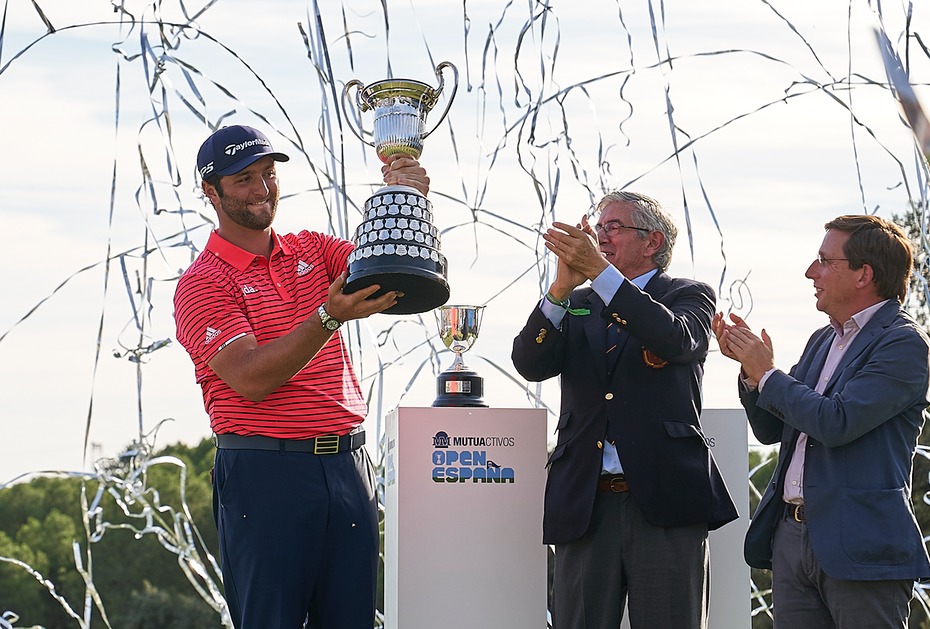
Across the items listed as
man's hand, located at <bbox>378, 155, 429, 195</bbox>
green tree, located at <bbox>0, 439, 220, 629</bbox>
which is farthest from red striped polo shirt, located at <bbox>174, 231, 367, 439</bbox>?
green tree, located at <bbox>0, 439, 220, 629</bbox>

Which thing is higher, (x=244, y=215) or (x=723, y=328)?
(x=244, y=215)

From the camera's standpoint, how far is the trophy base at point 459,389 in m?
4.25

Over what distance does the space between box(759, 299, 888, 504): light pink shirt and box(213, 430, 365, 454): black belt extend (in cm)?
126

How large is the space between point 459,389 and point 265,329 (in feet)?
3.26

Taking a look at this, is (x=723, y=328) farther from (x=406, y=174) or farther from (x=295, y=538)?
(x=295, y=538)

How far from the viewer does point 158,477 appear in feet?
152

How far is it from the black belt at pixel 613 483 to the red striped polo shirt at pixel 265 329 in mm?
793

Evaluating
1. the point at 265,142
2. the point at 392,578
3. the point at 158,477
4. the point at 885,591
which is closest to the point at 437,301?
the point at 265,142

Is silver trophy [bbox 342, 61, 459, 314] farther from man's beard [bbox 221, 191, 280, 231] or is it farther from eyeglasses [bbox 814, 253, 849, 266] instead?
eyeglasses [bbox 814, 253, 849, 266]

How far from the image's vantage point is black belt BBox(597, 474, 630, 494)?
12.5 feet

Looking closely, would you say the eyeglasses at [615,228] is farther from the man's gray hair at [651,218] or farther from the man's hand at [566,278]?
the man's hand at [566,278]

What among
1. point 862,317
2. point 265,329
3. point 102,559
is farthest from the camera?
point 102,559

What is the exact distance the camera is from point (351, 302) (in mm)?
3182

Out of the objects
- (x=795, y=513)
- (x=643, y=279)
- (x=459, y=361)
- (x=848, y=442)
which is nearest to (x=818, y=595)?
(x=795, y=513)
